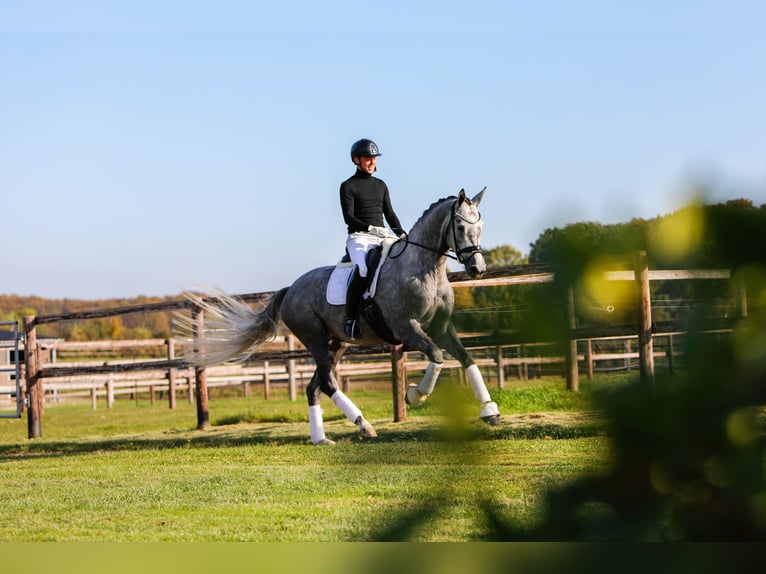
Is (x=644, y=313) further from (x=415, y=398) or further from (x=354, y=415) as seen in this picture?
(x=354, y=415)

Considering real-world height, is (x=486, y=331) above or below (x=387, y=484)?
above

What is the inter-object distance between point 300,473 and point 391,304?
1.82m

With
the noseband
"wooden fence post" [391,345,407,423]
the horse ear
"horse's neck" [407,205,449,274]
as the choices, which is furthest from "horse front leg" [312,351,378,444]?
the horse ear

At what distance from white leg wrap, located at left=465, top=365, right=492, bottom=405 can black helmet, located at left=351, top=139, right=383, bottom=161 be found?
710 cm

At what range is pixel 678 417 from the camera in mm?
533

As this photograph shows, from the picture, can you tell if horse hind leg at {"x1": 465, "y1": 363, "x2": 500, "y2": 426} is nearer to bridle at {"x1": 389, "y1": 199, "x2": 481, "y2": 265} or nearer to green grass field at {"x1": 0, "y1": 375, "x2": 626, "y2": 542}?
green grass field at {"x1": 0, "y1": 375, "x2": 626, "y2": 542}

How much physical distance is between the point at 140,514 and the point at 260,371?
14.5 metres

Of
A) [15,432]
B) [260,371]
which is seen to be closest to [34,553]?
[15,432]

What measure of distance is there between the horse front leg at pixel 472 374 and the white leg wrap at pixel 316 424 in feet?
22.2

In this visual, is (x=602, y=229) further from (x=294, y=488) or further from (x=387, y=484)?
(x=294, y=488)

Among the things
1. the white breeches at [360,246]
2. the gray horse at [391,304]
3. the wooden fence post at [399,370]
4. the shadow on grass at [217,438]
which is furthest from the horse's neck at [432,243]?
the wooden fence post at [399,370]

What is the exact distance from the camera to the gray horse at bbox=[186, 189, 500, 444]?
6.82m

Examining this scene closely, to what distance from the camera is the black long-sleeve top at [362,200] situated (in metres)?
7.71

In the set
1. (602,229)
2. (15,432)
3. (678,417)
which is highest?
(602,229)
